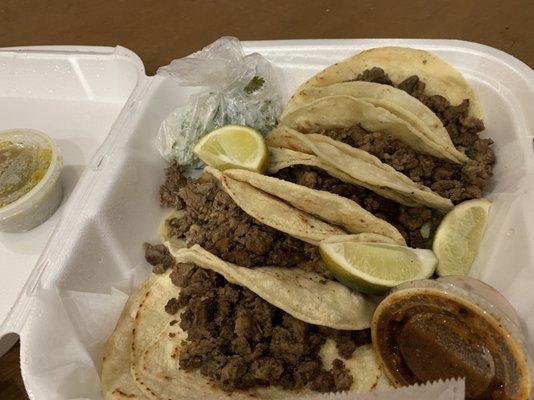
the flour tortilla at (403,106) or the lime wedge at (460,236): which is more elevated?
the flour tortilla at (403,106)

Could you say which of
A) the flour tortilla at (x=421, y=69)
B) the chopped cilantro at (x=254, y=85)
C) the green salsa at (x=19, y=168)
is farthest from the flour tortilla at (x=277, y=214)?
the green salsa at (x=19, y=168)

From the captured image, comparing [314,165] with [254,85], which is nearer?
[314,165]

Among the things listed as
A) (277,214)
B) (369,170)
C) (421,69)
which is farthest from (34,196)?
(421,69)

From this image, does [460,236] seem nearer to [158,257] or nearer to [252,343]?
[252,343]

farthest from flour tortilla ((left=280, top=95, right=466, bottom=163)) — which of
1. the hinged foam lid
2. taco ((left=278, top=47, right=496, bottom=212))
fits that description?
the hinged foam lid

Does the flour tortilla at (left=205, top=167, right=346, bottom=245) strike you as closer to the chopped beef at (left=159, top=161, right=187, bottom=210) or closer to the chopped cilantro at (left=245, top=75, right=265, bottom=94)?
the chopped beef at (left=159, top=161, right=187, bottom=210)

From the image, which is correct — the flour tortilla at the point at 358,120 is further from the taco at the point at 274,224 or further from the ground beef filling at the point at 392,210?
the taco at the point at 274,224
